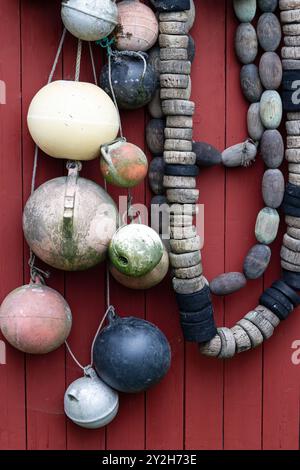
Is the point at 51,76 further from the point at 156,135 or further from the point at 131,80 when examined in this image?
the point at 156,135

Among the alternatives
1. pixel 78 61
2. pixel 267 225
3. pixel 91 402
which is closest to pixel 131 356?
pixel 91 402

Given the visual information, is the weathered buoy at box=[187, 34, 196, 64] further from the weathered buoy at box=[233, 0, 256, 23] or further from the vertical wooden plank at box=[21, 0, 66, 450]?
the vertical wooden plank at box=[21, 0, 66, 450]

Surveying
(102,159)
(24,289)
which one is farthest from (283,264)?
(24,289)

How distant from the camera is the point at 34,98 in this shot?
2.08 meters

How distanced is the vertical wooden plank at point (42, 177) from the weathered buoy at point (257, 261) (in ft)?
2.27

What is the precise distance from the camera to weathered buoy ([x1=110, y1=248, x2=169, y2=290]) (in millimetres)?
2162

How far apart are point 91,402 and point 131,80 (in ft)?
3.62

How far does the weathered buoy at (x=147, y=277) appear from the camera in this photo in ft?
7.09

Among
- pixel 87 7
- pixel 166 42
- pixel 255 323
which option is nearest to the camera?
pixel 87 7

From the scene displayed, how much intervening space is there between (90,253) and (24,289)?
275mm

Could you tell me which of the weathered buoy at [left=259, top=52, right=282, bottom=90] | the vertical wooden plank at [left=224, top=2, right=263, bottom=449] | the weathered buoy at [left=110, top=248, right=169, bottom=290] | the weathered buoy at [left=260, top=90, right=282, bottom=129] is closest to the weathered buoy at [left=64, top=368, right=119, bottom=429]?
the weathered buoy at [left=110, top=248, right=169, bottom=290]

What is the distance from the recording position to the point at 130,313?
2.35 metres

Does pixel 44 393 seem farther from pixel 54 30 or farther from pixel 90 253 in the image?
pixel 54 30

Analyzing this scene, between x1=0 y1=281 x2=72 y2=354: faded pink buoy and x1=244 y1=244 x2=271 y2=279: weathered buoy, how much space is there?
2.25ft
